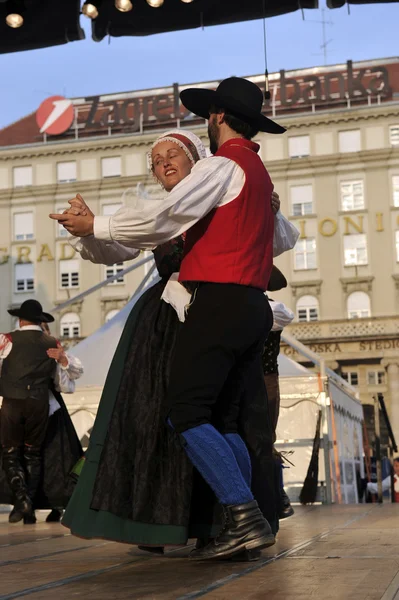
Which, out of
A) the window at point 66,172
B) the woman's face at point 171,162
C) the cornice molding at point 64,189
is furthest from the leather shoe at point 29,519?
the window at point 66,172

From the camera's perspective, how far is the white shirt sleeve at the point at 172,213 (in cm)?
325

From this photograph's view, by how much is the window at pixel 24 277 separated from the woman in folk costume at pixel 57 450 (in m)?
46.4

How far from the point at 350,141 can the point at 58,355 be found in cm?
4448

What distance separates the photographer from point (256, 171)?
3471 millimetres

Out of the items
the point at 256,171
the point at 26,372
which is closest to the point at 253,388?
the point at 256,171

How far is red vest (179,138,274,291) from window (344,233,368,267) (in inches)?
1810

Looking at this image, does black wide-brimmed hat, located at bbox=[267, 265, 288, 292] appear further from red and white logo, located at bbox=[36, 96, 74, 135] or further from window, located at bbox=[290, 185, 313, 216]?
red and white logo, located at bbox=[36, 96, 74, 135]

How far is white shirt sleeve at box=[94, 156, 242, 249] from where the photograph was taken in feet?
10.7

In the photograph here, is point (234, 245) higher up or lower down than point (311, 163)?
lower down

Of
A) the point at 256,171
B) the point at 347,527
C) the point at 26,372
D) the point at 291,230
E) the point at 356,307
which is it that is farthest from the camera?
the point at 356,307

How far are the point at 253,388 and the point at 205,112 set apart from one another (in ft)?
3.44

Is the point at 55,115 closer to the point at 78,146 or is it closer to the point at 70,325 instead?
the point at 78,146

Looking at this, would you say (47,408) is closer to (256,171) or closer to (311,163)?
(256,171)

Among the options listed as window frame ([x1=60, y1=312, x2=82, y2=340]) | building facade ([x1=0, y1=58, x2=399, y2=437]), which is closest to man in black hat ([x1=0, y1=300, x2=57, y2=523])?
building facade ([x1=0, y1=58, x2=399, y2=437])
